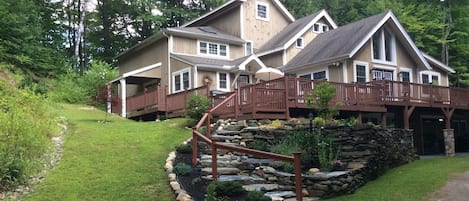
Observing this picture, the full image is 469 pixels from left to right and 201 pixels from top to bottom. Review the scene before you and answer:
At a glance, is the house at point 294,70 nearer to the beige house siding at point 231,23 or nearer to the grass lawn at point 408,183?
the beige house siding at point 231,23

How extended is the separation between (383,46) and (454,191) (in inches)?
613

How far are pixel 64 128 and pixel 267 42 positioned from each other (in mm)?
16470

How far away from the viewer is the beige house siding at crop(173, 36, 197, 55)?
2600 cm

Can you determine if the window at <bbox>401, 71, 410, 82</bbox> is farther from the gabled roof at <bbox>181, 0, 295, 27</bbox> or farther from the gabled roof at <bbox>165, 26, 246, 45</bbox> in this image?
the gabled roof at <bbox>165, 26, 246, 45</bbox>

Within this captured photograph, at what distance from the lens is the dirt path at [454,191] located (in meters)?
9.20

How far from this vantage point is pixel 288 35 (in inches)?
1114

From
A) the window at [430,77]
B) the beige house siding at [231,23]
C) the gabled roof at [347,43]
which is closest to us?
the gabled roof at [347,43]

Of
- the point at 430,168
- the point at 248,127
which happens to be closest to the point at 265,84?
the point at 248,127

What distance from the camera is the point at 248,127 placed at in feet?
50.1

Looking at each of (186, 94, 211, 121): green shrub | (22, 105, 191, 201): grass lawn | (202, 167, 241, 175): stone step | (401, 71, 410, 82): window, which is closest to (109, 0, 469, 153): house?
(401, 71, 410, 82): window

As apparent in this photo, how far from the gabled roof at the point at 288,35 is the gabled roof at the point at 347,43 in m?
0.99

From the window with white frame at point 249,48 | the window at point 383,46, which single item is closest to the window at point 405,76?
the window at point 383,46

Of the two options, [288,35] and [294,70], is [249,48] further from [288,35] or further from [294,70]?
[294,70]

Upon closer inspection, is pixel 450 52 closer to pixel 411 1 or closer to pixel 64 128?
pixel 411 1
